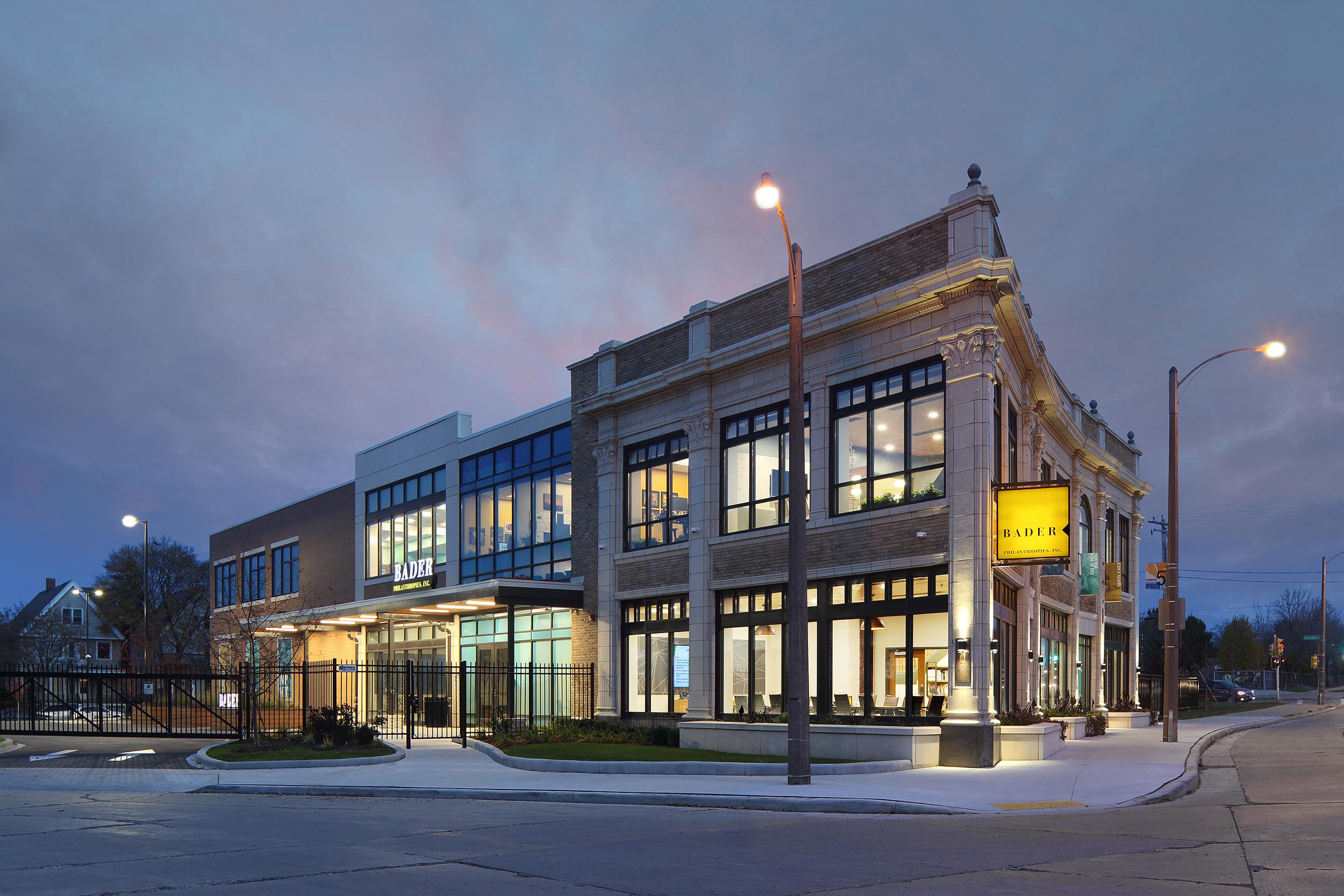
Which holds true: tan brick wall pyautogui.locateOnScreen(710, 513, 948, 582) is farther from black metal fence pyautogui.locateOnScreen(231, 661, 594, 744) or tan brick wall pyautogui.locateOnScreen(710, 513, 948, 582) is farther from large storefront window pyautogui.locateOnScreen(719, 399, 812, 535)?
black metal fence pyautogui.locateOnScreen(231, 661, 594, 744)

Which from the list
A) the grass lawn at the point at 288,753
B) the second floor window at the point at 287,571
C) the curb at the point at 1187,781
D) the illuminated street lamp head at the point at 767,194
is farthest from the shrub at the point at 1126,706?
the second floor window at the point at 287,571

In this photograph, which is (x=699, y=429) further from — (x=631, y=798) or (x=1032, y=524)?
(x=631, y=798)

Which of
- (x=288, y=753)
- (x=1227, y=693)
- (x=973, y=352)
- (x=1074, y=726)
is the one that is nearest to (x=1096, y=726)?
(x=1074, y=726)

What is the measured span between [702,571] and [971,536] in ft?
27.5

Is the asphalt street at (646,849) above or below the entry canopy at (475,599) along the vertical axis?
below

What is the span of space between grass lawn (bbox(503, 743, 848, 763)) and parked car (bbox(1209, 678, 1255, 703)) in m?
55.4

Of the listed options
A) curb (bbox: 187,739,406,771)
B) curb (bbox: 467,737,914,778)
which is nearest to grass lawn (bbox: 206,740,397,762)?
curb (bbox: 187,739,406,771)

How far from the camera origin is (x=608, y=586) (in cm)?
3259

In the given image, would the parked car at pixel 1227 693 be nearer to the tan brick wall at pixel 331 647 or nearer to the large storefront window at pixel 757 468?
the tan brick wall at pixel 331 647

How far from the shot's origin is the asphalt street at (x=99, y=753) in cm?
2378

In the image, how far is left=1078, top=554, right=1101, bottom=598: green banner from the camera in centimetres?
3750

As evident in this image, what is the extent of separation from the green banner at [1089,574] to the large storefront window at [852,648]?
14.3 meters

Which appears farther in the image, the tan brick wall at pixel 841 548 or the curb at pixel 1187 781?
the tan brick wall at pixel 841 548

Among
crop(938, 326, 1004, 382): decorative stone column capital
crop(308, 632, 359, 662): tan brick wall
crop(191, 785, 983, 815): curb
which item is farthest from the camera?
crop(308, 632, 359, 662): tan brick wall
